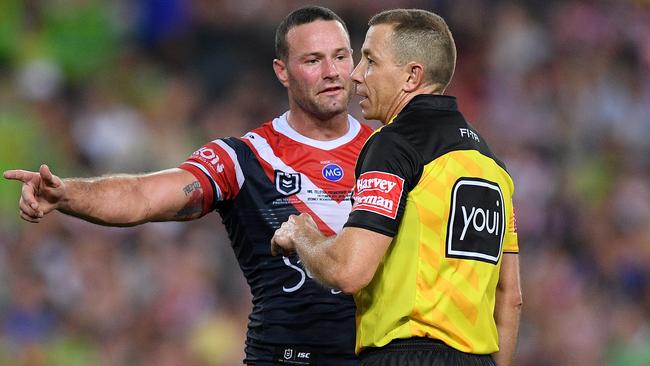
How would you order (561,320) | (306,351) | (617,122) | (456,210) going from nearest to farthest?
(456,210) → (306,351) → (561,320) → (617,122)

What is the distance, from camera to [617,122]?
1298cm

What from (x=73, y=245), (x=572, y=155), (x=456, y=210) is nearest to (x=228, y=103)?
(x=73, y=245)

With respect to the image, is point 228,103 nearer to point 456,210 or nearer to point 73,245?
point 73,245

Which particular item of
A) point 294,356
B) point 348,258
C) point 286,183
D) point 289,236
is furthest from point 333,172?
point 348,258

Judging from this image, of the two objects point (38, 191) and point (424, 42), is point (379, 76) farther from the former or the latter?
point (38, 191)

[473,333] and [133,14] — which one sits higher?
[133,14]

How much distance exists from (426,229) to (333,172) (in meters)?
1.46

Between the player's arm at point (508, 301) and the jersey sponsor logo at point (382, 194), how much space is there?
90 centimetres

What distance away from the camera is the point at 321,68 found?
5.84 metres

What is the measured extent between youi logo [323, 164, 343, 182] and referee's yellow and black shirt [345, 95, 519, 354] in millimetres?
1261

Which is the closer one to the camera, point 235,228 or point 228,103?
point 235,228

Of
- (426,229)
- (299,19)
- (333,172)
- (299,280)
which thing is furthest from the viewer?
(299,19)

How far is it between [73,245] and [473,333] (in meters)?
6.61

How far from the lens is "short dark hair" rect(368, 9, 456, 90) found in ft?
14.9
